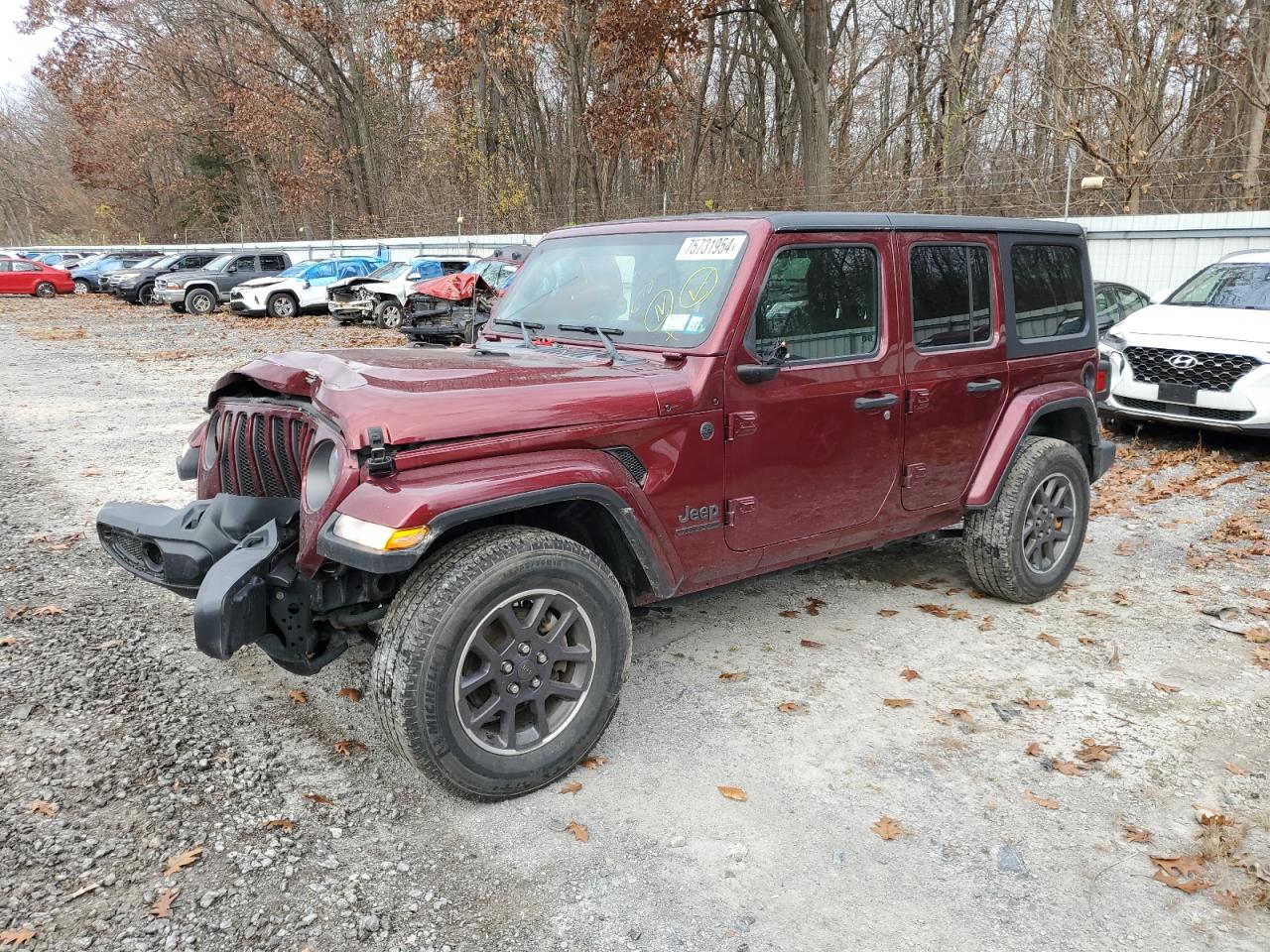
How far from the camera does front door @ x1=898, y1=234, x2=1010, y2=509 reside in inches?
172

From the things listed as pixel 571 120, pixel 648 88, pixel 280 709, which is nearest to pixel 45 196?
pixel 571 120

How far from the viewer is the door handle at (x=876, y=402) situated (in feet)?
13.5

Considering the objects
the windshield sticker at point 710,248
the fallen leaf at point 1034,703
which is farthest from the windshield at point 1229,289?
the windshield sticker at point 710,248

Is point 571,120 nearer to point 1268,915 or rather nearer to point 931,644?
point 931,644

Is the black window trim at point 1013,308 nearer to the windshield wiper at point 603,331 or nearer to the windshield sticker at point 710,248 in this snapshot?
the windshield sticker at point 710,248

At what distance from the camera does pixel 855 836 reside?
10.3 feet

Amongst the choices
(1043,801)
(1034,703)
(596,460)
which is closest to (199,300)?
(596,460)

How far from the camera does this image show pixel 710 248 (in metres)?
3.93

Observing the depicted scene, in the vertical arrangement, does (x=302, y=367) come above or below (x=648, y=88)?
below

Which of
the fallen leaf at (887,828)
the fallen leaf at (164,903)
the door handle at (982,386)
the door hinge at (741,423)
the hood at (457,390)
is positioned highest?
the hood at (457,390)

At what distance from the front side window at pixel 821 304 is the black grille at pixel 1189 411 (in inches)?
219

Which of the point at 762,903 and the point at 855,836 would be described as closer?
the point at 762,903

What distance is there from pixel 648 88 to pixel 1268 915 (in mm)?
26015

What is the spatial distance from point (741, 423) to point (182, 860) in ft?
8.13
